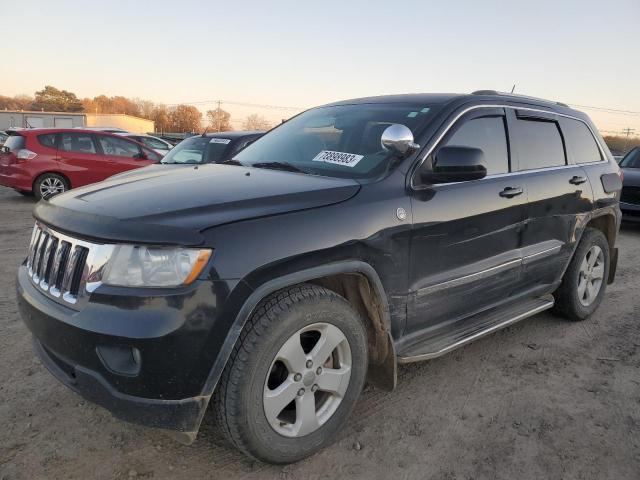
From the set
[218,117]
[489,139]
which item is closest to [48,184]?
[489,139]

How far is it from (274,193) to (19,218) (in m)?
7.92

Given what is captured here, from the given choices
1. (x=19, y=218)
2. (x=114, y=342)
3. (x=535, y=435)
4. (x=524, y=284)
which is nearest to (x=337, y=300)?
(x=114, y=342)

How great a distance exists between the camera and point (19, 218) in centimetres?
858

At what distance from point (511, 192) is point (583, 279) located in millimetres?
1613

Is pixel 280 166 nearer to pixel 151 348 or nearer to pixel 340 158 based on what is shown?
pixel 340 158

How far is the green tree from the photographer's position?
3708 inches

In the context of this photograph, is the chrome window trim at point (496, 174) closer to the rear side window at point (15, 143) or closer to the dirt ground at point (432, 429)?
the dirt ground at point (432, 429)

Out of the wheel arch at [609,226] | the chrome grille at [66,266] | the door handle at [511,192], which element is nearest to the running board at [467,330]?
the door handle at [511,192]

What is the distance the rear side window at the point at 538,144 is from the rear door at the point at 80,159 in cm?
897

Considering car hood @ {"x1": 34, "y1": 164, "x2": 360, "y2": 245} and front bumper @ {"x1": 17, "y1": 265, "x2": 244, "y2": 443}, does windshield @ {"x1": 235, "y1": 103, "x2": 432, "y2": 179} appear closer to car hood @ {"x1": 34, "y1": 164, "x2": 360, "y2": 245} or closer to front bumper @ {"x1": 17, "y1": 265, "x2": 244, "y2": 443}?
car hood @ {"x1": 34, "y1": 164, "x2": 360, "y2": 245}

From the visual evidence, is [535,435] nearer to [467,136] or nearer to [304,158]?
[467,136]

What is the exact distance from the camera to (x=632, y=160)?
10.0 metres

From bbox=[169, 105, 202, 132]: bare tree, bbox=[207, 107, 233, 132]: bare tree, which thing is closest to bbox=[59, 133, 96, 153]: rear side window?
bbox=[207, 107, 233, 132]: bare tree

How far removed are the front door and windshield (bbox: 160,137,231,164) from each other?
17.0 ft
